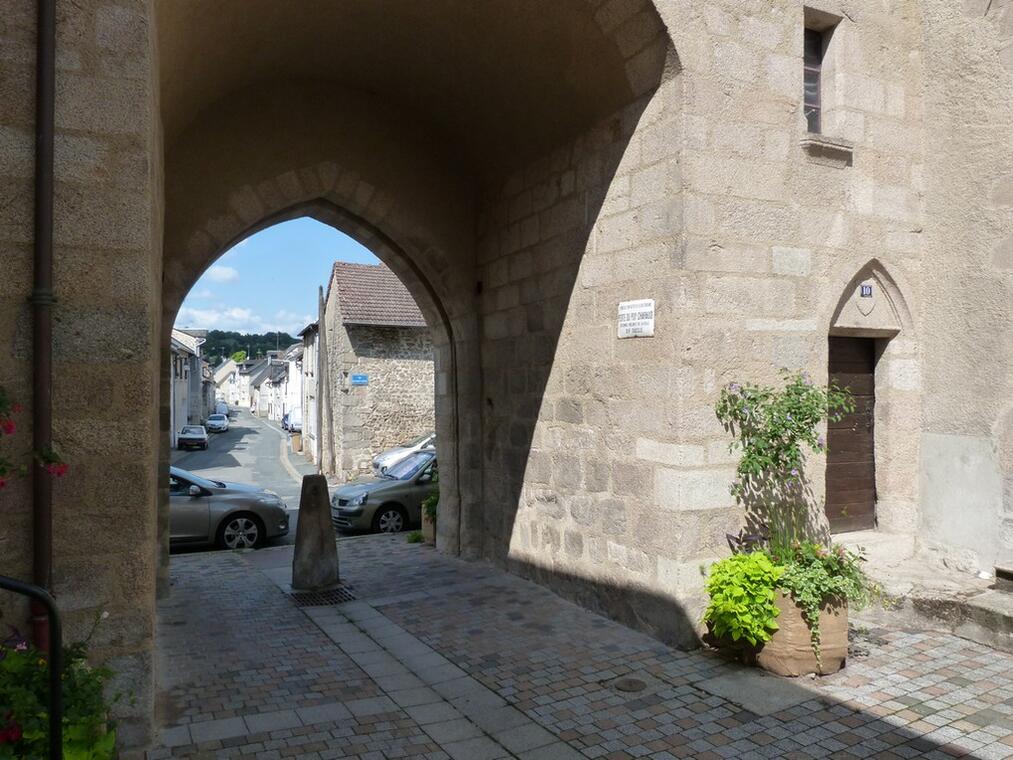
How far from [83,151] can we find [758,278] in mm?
3756

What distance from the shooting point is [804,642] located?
13.9ft

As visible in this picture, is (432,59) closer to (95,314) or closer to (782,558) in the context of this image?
(95,314)

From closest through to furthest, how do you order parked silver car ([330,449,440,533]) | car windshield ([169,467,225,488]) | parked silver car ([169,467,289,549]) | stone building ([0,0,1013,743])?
stone building ([0,0,1013,743]) → parked silver car ([169,467,289,549]) → car windshield ([169,467,225,488]) → parked silver car ([330,449,440,533])

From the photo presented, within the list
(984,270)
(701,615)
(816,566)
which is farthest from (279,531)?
(984,270)

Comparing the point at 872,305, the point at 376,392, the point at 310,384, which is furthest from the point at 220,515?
the point at 310,384

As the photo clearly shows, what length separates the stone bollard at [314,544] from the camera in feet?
21.2

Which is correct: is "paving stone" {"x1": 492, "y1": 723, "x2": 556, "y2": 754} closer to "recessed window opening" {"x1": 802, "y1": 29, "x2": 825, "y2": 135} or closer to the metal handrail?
the metal handrail

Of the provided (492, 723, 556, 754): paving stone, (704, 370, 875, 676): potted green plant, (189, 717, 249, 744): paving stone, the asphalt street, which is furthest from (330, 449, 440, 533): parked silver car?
(492, 723, 556, 754): paving stone

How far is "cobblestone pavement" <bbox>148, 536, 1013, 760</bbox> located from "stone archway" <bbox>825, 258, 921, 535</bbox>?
1107 mm

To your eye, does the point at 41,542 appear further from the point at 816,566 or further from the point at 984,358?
the point at 984,358

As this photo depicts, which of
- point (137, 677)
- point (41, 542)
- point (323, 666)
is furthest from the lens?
point (323, 666)

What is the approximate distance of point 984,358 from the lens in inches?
206

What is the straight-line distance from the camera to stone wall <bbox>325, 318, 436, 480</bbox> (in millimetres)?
18688

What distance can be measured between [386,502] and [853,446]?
21.5 ft
